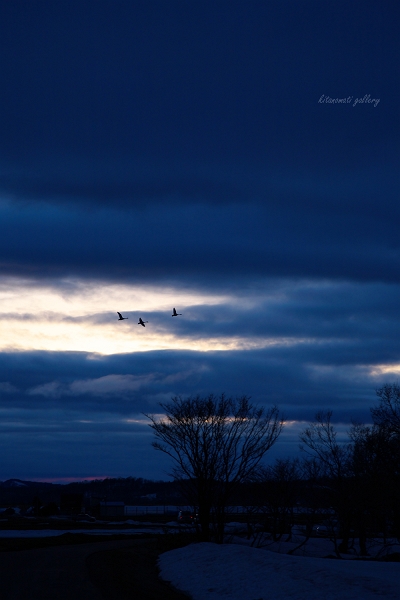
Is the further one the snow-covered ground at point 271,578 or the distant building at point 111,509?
the distant building at point 111,509

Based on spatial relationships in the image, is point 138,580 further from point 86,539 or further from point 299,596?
point 86,539

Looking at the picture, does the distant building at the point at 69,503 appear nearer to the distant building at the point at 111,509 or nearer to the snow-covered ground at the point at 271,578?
the distant building at the point at 111,509

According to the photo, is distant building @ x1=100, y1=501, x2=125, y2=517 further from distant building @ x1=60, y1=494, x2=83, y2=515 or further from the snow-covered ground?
the snow-covered ground

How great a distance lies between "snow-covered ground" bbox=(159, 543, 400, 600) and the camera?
1489 cm

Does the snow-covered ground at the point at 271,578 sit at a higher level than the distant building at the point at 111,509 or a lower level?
higher

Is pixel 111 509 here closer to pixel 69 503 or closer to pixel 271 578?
pixel 69 503

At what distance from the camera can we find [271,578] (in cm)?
1792

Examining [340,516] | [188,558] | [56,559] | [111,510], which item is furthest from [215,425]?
[111,510]

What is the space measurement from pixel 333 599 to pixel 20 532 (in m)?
53.2

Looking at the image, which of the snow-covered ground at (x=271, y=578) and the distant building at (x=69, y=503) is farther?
the distant building at (x=69, y=503)

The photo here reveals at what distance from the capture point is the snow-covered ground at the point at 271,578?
48.9 ft

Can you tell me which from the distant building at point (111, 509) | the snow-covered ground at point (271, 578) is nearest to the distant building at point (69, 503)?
the distant building at point (111, 509)

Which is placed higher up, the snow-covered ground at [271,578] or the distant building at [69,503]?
the snow-covered ground at [271,578]

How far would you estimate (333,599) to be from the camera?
14.2 meters
